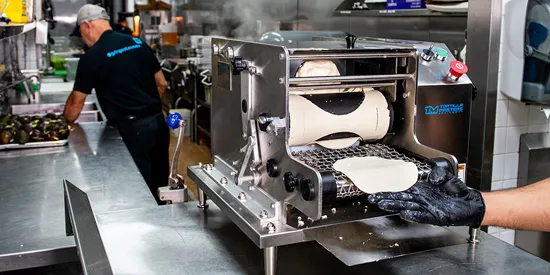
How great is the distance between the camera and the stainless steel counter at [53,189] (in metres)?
1.66

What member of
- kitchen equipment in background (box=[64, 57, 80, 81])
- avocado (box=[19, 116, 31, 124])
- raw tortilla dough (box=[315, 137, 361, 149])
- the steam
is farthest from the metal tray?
kitchen equipment in background (box=[64, 57, 80, 81])

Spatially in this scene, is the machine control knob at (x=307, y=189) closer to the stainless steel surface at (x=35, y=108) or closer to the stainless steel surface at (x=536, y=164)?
the stainless steel surface at (x=536, y=164)

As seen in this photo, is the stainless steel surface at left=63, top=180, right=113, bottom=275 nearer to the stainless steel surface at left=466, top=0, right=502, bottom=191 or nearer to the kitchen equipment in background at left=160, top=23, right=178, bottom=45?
the stainless steel surface at left=466, top=0, right=502, bottom=191

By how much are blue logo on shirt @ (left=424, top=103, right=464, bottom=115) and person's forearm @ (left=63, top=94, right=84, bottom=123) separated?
7.96 ft

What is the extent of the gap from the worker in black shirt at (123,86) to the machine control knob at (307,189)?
2.64 metres

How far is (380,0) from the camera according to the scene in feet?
11.5

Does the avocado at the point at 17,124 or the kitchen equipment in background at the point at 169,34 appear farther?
the kitchen equipment in background at the point at 169,34

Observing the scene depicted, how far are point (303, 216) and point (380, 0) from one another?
98.5 inches

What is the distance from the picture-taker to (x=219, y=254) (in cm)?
147

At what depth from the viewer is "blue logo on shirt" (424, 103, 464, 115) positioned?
1806 millimetres

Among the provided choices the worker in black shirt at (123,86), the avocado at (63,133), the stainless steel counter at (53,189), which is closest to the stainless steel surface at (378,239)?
the stainless steel counter at (53,189)

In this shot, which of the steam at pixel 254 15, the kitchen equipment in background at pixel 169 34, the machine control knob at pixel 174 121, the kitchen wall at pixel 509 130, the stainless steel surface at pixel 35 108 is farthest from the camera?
the kitchen equipment in background at pixel 169 34

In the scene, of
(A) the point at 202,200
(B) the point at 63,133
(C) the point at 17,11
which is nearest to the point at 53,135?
(B) the point at 63,133

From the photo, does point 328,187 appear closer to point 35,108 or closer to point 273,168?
point 273,168
